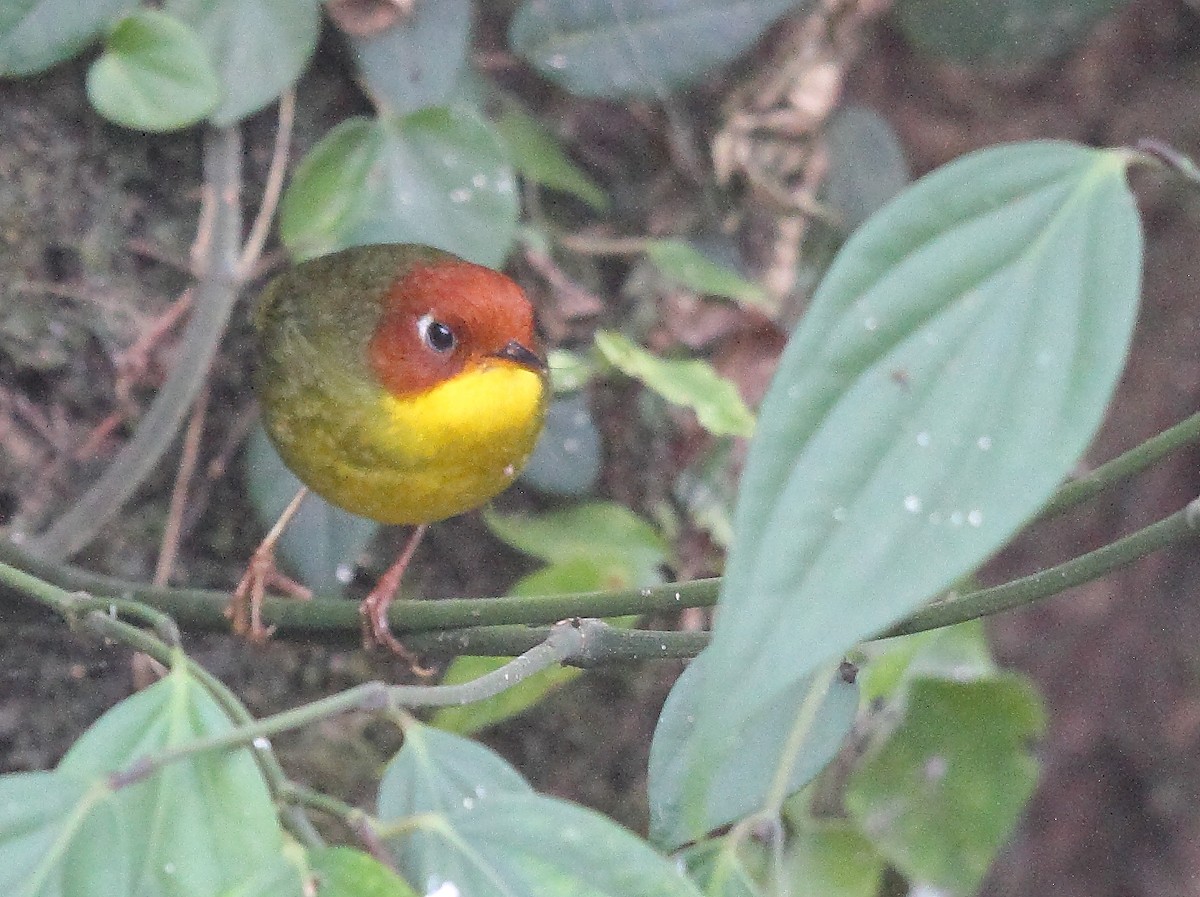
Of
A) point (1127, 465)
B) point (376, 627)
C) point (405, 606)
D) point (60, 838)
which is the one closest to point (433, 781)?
point (60, 838)

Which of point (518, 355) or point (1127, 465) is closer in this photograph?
point (1127, 465)

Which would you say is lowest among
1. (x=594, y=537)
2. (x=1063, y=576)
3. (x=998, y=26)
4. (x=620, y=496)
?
(x=620, y=496)

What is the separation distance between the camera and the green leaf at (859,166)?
2.40m

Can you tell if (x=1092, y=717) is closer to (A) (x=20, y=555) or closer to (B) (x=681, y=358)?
(B) (x=681, y=358)

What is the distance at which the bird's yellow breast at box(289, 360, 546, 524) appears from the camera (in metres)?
1.66

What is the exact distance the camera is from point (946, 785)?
2104 millimetres

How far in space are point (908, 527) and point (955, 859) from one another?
173 centimetres

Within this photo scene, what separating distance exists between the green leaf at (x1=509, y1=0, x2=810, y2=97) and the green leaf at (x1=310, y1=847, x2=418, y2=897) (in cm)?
144

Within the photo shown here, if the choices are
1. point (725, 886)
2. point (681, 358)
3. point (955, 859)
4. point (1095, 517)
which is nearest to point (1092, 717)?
point (1095, 517)

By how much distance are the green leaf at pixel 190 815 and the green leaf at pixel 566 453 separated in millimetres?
1169

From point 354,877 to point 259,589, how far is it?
1002 millimetres

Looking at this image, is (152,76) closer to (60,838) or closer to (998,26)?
→ (60,838)

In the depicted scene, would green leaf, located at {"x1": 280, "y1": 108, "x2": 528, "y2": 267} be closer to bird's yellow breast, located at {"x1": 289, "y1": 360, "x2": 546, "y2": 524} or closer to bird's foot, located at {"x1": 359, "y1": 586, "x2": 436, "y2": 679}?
bird's yellow breast, located at {"x1": 289, "y1": 360, "x2": 546, "y2": 524}

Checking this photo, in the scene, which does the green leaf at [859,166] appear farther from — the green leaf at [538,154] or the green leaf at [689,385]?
the green leaf at [689,385]
